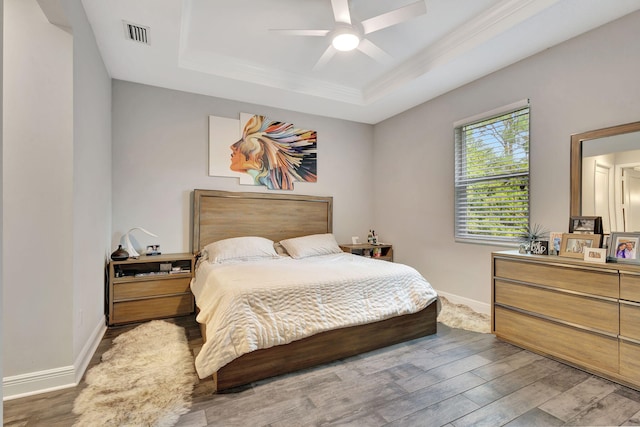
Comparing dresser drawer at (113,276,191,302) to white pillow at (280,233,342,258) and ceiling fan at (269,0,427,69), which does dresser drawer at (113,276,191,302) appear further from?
ceiling fan at (269,0,427,69)

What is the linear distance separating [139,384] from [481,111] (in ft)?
12.9

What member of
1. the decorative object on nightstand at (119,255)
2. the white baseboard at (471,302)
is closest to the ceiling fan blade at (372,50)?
the white baseboard at (471,302)

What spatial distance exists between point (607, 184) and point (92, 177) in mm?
4070

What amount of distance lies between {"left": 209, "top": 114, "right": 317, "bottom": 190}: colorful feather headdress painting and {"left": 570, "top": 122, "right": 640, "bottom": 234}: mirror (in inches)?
118

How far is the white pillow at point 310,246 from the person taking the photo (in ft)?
12.7

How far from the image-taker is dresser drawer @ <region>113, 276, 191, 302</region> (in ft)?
10.2

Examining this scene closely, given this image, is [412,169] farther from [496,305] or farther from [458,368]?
[458,368]

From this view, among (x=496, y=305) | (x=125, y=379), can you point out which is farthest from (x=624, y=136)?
(x=125, y=379)

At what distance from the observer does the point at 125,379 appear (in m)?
2.10

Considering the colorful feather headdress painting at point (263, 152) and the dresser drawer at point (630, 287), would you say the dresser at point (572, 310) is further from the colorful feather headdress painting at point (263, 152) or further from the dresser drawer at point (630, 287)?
the colorful feather headdress painting at point (263, 152)

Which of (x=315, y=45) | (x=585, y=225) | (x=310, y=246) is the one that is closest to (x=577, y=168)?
(x=585, y=225)

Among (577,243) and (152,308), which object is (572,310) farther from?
(152,308)

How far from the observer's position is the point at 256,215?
13.6ft

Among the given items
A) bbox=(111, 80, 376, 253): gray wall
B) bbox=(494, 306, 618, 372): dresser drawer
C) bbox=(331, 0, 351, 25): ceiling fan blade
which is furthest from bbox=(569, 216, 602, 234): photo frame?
bbox=(111, 80, 376, 253): gray wall
